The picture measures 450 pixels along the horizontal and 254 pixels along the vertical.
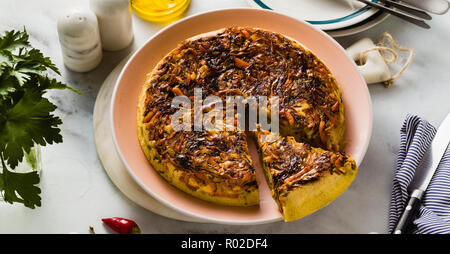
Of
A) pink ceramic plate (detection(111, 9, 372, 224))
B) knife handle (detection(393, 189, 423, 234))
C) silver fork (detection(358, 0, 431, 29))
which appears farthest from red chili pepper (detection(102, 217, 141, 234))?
silver fork (detection(358, 0, 431, 29))

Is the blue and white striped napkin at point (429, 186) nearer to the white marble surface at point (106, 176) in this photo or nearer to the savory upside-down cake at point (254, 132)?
the white marble surface at point (106, 176)

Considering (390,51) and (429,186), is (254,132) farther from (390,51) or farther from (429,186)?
(390,51)

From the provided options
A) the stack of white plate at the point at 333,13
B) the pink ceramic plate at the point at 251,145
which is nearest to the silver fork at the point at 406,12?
the stack of white plate at the point at 333,13

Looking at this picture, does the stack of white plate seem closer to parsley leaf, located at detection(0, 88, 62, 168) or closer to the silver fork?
the silver fork

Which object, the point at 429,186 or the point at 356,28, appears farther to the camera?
the point at 356,28

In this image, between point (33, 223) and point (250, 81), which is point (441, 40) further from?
point (33, 223)

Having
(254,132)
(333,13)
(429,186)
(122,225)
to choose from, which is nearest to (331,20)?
(333,13)
